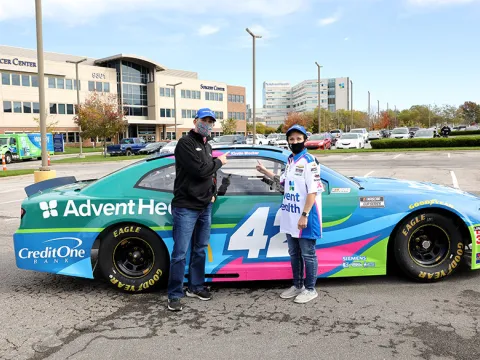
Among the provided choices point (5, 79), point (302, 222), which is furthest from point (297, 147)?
point (5, 79)

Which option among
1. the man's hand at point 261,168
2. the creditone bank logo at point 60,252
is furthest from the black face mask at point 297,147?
the creditone bank logo at point 60,252

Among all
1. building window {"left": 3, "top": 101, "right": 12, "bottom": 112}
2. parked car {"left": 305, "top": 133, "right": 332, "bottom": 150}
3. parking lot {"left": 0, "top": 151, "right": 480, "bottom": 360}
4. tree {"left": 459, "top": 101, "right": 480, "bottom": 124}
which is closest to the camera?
parking lot {"left": 0, "top": 151, "right": 480, "bottom": 360}

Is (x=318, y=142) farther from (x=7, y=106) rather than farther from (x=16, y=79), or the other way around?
(x=16, y=79)

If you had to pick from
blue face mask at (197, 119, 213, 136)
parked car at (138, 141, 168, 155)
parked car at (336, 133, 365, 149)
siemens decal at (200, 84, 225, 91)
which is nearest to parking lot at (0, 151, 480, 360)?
blue face mask at (197, 119, 213, 136)

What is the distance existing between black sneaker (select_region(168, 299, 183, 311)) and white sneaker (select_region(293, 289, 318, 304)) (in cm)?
108

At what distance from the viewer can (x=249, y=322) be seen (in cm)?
368

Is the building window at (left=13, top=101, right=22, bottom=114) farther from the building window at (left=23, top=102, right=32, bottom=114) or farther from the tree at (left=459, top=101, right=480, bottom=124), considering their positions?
the tree at (left=459, top=101, right=480, bottom=124)

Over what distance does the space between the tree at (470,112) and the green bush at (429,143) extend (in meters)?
92.6

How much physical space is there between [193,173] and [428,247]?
8.38 feet

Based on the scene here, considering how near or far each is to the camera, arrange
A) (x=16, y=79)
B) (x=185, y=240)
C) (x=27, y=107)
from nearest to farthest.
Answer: (x=185, y=240) → (x=16, y=79) → (x=27, y=107)

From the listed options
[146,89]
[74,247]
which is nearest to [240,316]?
[74,247]

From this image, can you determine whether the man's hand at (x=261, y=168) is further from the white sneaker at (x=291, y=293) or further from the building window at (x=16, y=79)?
the building window at (x=16, y=79)

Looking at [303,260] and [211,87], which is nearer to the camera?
[303,260]

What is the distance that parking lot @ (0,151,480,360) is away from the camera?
3.19 meters
